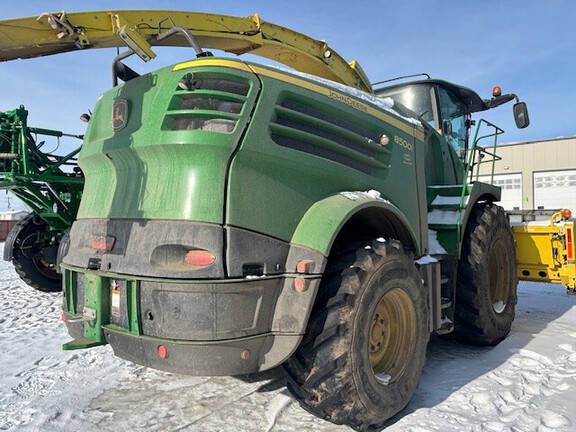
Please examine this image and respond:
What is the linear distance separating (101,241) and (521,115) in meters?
4.83

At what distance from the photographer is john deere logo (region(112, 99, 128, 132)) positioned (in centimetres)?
313

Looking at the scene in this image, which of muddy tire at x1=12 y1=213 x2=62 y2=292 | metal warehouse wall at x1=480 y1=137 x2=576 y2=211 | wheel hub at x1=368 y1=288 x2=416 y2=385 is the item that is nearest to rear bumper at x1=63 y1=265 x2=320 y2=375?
wheel hub at x1=368 y1=288 x2=416 y2=385

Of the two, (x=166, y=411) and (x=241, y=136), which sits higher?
(x=241, y=136)

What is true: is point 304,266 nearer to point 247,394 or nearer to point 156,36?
point 247,394

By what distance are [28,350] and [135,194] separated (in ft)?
9.32

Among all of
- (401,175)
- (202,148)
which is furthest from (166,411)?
(401,175)

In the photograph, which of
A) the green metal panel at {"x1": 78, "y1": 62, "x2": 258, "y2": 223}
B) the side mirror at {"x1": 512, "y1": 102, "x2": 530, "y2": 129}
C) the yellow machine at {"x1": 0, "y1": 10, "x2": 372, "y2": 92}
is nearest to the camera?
the green metal panel at {"x1": 78, "y1": 62, "x2": 258, "y2": 223}

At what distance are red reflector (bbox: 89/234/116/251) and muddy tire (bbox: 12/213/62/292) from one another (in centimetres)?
544

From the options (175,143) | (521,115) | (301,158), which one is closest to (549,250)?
(521,115)

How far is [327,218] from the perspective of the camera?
289cm

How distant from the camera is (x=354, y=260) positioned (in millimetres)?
3045

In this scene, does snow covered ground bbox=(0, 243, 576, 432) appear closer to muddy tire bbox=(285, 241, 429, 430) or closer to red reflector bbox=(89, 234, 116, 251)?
muddy tire bbox=(285, 241, 429, 430)

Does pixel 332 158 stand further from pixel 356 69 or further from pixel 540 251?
pixel 540 251

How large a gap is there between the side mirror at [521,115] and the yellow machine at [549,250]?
117 cm
